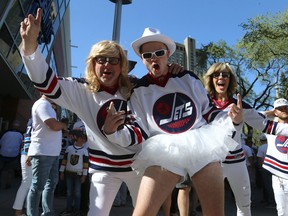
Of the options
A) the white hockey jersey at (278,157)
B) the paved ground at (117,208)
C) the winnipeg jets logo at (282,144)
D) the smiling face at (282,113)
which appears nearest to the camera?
the smiling face at (282,113)

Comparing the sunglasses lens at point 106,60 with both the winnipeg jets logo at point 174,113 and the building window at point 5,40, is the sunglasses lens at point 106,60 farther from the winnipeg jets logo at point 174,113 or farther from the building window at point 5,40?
the building window at point 5,40

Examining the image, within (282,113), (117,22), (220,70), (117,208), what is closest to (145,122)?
(220,70)

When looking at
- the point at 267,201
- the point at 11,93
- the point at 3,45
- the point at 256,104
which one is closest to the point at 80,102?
the point at 267,201

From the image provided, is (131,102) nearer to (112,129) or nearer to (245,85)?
(112,129)

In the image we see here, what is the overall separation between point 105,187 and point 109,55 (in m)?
1.14

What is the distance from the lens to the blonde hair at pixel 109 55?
2.76 meters

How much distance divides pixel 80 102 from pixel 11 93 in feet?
48.2

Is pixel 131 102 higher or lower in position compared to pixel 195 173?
higher

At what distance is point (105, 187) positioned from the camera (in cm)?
269

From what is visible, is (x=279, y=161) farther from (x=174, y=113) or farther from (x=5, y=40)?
(x=5, y=40)

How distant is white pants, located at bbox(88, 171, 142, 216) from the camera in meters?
2.64

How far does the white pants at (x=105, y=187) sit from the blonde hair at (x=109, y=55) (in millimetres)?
686

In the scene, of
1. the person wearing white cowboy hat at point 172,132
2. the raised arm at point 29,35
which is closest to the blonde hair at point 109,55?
the person wearing white cowboy hat at point 172,132

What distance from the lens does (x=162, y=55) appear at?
2.63 metres
